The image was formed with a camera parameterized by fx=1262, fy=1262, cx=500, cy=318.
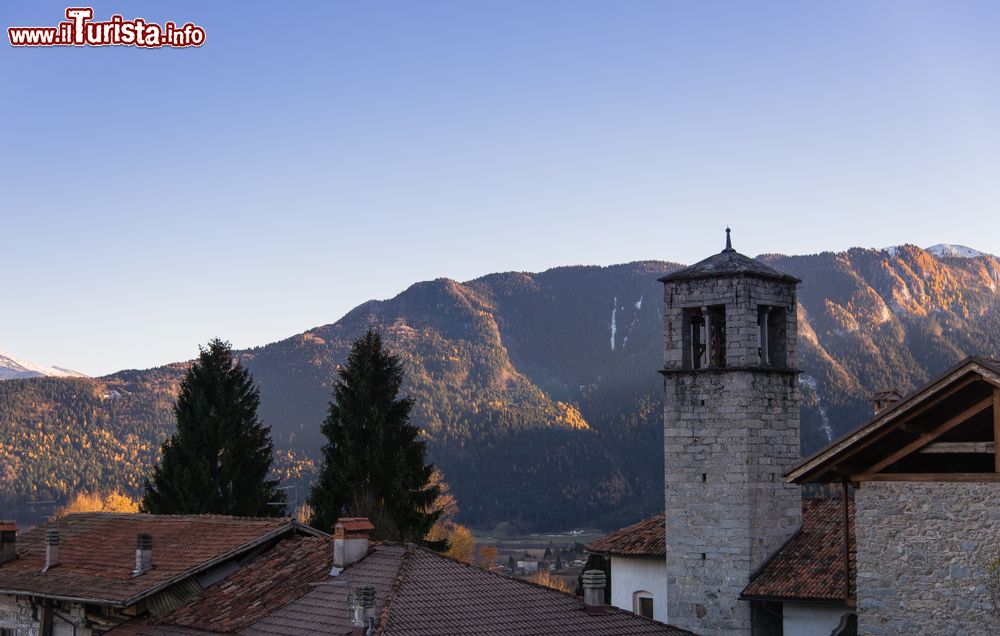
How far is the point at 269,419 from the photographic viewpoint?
189m

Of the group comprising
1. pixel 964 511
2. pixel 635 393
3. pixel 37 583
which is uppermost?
pixel 635 393

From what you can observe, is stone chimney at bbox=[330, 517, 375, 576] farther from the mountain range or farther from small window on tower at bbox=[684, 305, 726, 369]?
the mountain range

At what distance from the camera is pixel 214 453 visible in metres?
43.1

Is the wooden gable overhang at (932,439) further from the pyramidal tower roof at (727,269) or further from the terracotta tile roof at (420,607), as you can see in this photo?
the pyramidal tower roof at (727,269)

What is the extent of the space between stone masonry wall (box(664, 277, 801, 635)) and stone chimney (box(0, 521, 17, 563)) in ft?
55.9

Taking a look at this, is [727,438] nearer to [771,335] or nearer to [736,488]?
[736,488]

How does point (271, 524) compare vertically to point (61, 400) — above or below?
below

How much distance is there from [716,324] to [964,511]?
14.7 meters

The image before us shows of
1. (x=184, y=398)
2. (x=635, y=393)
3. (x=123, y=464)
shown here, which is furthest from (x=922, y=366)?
(x=184, y=398)

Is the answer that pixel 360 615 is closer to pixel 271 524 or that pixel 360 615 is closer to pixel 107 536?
pixel 271 524

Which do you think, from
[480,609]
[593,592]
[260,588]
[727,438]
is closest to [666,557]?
[727,438]

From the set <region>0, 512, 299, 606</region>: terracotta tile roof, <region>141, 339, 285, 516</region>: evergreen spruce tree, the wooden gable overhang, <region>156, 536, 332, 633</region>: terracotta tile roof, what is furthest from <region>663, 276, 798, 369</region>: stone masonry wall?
<region>141, 339, 285, 516</region>: evergreen spruce tree

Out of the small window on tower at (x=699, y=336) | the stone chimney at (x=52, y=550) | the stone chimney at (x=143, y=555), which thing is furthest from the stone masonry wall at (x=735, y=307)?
the stone chimney at (x=52, y=550)

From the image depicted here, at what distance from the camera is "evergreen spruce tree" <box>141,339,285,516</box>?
42438mm
